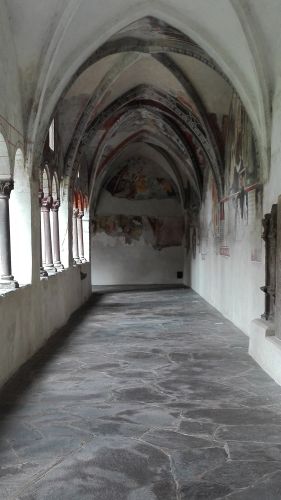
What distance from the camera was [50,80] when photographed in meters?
7.36

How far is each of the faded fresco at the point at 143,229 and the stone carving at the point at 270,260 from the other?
13.7 metres

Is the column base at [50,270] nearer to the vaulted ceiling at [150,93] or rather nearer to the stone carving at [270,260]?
the vaulted ceiling at [150,93]

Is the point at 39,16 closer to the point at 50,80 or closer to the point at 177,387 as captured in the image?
the point at 50,80

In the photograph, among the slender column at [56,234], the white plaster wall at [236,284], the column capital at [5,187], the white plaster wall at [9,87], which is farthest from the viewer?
the slender column at [56,234]

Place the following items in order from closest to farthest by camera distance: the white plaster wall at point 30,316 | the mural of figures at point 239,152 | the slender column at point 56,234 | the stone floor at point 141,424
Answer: the stone floor at point 141,424 → the white plaster wall at point 30,316 → the mural of figures at point 239,152 → the slender column at point 56,234

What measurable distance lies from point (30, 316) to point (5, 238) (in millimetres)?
1268

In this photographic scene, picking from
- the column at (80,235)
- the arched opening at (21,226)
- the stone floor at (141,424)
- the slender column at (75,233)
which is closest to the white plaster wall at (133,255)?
the column at (80,235)

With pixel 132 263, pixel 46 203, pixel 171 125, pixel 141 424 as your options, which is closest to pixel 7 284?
pixel 141 424

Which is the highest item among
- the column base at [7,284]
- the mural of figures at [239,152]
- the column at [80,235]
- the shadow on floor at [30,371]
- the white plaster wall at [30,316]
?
the mural of figures at [239,152]

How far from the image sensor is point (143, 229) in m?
20.4

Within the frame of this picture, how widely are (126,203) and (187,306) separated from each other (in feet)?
27.5

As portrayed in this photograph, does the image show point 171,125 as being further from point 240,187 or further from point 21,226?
point 21,226

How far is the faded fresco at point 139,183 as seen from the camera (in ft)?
65.8

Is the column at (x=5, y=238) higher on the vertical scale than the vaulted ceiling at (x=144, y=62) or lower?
lower
